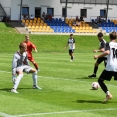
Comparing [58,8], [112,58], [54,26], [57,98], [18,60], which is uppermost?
[58,8]

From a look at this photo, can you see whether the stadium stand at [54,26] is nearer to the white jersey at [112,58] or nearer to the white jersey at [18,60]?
the white jersey at [18,60]

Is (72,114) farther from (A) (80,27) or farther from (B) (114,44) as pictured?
(A) (80,27)

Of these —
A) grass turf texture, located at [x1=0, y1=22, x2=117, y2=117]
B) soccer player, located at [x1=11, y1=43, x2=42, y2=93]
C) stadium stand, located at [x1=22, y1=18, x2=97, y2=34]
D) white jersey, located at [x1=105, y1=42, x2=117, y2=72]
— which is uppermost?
white jersey, located at [x1=105, y1=42, x2=117, y2=72]

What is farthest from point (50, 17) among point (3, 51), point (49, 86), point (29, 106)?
point (29, 106)

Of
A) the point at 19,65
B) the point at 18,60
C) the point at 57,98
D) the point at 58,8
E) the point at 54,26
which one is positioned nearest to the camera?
the point at 57,98

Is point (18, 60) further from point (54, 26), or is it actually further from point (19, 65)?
point (54, 26)

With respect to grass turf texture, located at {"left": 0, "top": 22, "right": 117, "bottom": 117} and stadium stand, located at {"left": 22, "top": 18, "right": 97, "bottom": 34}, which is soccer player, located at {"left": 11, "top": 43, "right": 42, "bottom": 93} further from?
stadium stand, located at {"left": 22, "top": 18, "right": 97, "bottom": 34}

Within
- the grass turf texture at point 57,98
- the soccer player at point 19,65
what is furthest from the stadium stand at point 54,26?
the soccer player at point 19,65

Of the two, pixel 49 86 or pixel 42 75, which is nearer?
pixel 49 86

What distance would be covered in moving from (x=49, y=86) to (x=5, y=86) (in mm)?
1705

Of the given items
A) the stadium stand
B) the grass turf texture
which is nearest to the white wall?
the stadium stand

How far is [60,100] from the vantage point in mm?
14938

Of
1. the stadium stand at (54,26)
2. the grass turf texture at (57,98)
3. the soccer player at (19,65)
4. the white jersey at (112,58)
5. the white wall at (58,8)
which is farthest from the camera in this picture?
the white wall at (58,8)

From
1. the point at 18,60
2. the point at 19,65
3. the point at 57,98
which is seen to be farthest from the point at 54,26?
the point at 57,98
